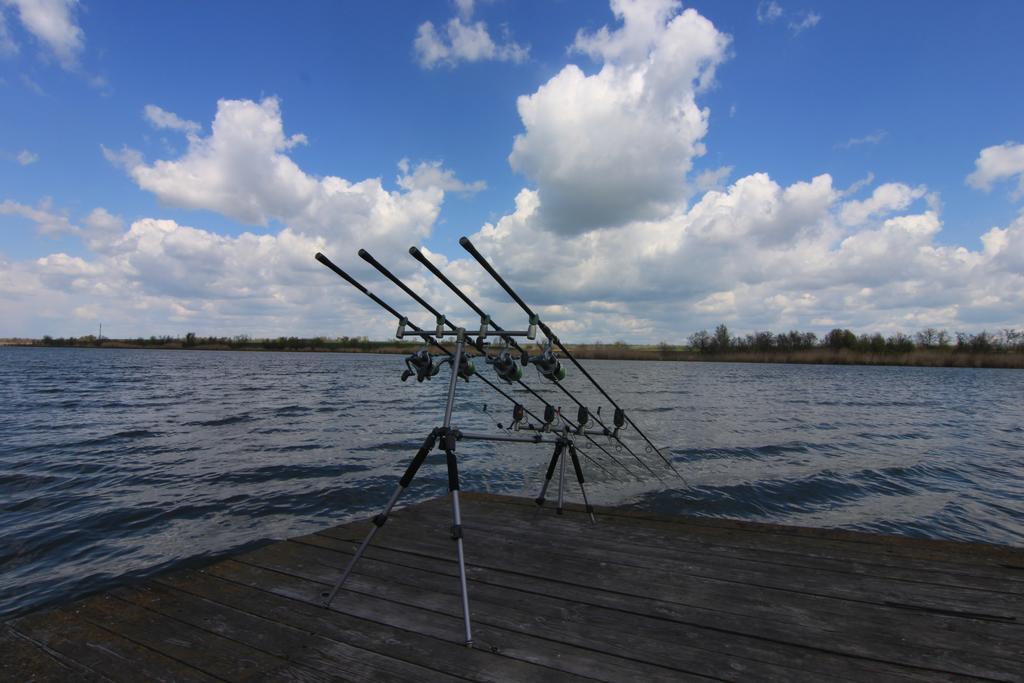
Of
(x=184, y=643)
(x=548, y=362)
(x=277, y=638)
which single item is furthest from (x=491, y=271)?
(x=184, y=643)

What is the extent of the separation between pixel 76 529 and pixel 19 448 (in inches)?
412

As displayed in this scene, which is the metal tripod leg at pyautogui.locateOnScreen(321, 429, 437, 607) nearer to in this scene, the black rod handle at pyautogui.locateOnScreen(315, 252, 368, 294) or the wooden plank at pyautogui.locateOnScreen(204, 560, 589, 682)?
the wooden plank at pyautogui.locateOnScreen(204, 560, 589, 682)

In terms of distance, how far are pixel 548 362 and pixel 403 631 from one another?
2.50 metres

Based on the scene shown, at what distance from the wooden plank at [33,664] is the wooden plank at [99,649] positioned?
0.04 metres

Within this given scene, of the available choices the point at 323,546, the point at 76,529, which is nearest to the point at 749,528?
the point at 323,546

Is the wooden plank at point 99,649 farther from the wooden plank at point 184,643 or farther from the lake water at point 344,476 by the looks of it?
the lake water at point 344,476

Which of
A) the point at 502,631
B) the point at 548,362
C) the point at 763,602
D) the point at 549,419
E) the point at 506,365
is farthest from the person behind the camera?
the point at 549,419

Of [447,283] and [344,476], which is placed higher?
[447,283]

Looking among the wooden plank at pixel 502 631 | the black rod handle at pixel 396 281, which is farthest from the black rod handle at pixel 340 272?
the wooden plank at pixel 502 631

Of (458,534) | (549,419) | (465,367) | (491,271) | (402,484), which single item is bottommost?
(458,534)

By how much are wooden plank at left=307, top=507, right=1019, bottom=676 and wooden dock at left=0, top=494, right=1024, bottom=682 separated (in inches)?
0.5

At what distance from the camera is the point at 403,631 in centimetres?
349

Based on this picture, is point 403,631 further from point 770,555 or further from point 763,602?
point 770,555

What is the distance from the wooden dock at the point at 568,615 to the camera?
3.08m
